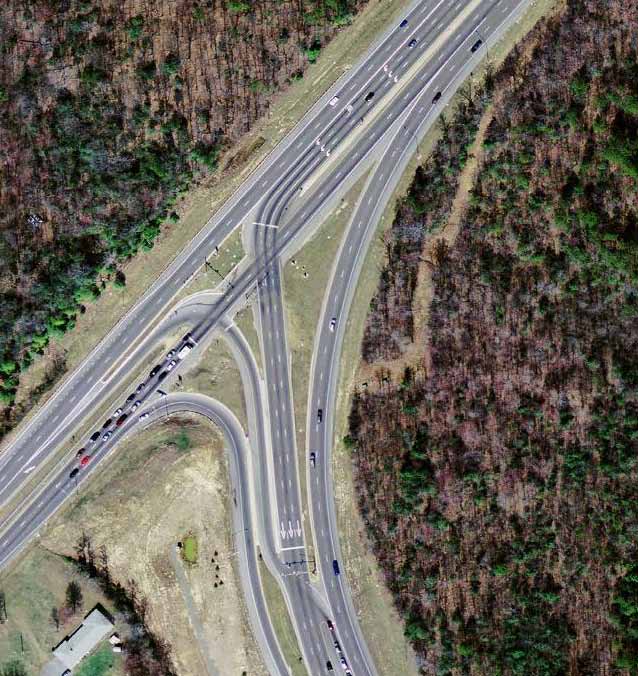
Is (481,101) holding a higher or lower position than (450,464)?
higher

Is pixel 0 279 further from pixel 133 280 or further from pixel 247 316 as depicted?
pixel 247 316

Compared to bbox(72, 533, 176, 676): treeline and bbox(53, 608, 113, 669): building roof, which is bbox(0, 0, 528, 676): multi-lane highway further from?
bbox(53, 608, 113, 669): building roof

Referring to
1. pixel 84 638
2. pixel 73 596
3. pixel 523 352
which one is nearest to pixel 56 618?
pixel 73 596

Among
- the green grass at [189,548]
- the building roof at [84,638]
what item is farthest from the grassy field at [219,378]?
the building roof at [84,638]

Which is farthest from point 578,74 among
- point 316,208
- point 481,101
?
point 316,208

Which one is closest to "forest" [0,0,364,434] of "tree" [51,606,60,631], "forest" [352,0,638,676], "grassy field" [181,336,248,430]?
"grassy field" [181,336,248,430]

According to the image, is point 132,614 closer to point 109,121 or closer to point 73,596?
point 73,596

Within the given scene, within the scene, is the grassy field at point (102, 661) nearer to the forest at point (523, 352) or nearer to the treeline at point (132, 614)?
the treeline at point (132, 614)
